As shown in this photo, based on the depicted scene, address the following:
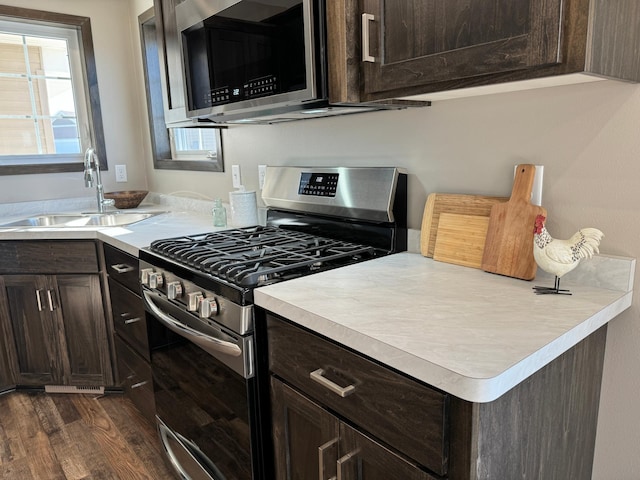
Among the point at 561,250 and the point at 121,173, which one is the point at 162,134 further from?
the point at 561,250

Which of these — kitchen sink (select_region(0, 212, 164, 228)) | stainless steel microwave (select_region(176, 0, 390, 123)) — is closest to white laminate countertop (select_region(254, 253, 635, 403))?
stainless steel microwave (select_region(176, 0, 390, 123))

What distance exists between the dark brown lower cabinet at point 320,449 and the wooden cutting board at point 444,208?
611mm

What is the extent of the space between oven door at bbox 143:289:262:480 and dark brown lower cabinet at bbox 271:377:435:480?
0.09 meters

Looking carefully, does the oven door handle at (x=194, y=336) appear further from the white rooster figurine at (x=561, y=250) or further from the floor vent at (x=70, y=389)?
the floor vent at (x=70, y=389)

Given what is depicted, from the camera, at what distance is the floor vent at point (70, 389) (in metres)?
2.44

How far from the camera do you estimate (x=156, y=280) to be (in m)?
1.56

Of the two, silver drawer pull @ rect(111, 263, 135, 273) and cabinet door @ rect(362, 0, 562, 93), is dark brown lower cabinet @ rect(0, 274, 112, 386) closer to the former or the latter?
silver drawer pull @ rect(111, 263, 135, 273)

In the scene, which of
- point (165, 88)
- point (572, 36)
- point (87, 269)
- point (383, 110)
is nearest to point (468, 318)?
point (572, 36)

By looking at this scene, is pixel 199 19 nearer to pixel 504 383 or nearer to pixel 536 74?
pixel 536 74

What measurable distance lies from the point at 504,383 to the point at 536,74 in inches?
22.0

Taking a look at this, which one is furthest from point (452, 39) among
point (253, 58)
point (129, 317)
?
point (129, 317)

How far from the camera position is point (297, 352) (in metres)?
1.05

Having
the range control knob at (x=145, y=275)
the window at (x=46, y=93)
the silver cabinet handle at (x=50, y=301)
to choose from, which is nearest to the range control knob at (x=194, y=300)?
A: the range control knob at (x=145, y=275)

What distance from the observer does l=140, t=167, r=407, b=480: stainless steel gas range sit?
47.9 inches
